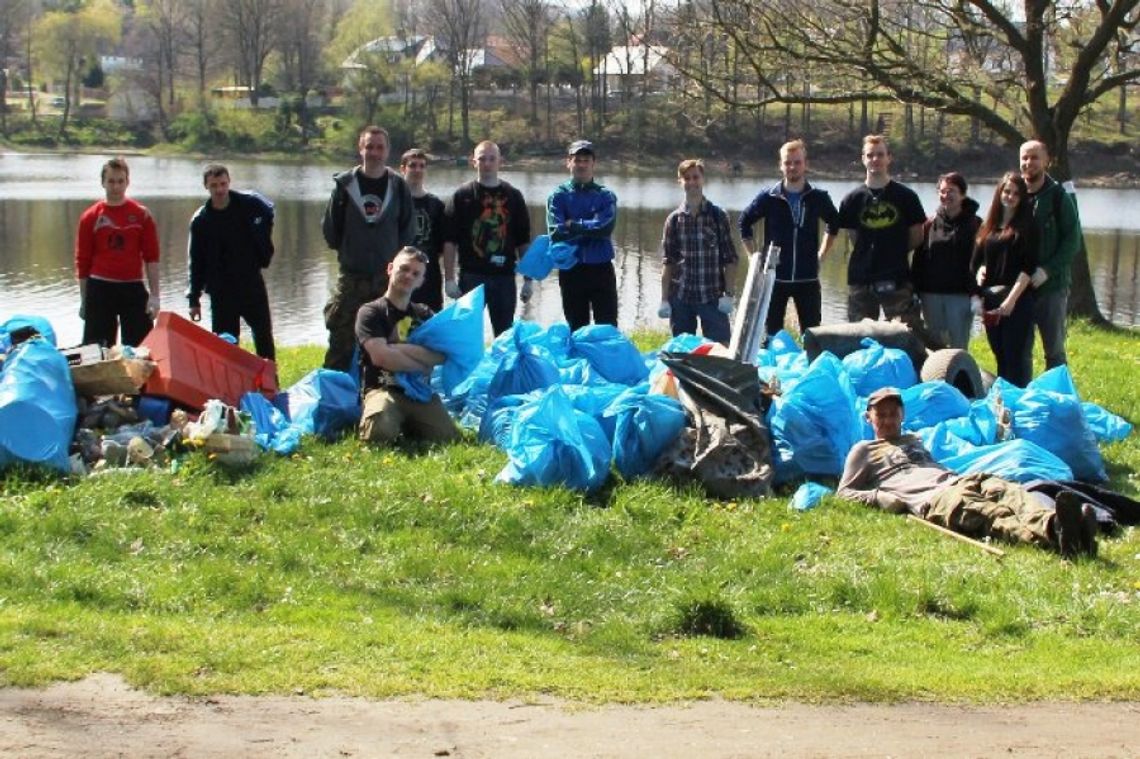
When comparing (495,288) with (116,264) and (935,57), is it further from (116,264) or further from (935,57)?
(935,57)

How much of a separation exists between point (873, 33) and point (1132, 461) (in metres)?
7.86

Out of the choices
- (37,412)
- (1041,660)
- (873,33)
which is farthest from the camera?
(873,33)

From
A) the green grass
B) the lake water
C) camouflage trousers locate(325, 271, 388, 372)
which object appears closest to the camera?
the green grass

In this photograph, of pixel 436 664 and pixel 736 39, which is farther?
pixel 736 39

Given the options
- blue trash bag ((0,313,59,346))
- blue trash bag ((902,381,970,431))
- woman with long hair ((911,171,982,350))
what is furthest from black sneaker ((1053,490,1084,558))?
blue trash bag ((0,313,59,346))

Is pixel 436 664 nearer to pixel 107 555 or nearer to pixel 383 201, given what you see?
pixel 107 555

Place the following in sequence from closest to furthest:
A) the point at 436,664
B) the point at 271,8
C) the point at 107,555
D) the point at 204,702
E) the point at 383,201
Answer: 1. the point at 204,702
2. the point at 436,664
3. the point at 107,555
4. the point at 383,201
5. the point at 271,8

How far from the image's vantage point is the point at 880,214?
10.5 meters

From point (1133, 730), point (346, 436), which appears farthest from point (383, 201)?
point (1133, 730)

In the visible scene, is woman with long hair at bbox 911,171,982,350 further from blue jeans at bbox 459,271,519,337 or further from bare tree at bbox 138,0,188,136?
bare tree at bbox 138,0,188,136

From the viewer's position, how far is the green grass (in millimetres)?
5348

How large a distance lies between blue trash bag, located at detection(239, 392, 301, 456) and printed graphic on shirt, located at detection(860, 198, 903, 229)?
435 centimetres

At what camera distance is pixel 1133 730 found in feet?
16.4

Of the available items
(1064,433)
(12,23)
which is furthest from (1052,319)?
(12,23)
